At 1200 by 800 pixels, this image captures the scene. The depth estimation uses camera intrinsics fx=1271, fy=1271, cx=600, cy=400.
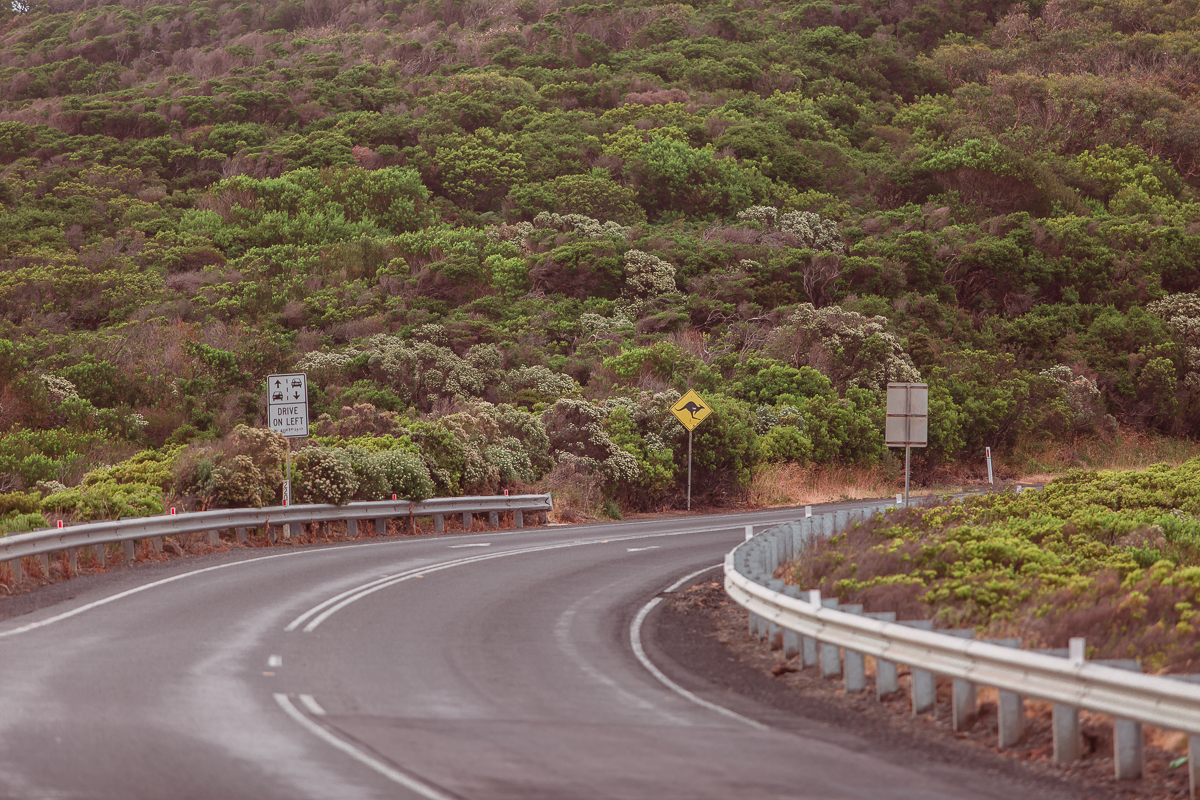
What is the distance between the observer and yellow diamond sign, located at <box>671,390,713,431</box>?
35094 mm

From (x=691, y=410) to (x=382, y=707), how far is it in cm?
2657

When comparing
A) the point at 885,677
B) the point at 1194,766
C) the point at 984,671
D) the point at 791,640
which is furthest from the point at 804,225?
the point at 1194,766

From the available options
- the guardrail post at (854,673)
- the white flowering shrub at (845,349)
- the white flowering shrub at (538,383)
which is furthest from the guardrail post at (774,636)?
the white flowering shrub at (845,349)

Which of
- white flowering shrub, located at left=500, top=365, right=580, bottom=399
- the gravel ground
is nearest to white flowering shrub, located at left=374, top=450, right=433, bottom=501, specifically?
the gravel ground

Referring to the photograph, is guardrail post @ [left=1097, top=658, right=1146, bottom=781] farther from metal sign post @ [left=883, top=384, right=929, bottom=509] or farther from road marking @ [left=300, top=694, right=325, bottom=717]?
metal sign post @ [left=883, top=384, right=929, bottom=509]

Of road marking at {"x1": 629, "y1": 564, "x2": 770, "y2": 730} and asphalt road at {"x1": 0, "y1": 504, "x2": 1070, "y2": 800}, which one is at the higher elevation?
asphalt road at {"x1": 0, "y1": 504, "x2": 1070, "y2": 800}

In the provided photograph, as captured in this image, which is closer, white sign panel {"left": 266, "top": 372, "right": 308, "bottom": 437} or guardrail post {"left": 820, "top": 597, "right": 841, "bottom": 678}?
guardrail post {"left": 820, "top": 597, "right": 841, "bottom": 678}

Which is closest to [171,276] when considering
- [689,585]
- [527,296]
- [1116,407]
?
[527,296]

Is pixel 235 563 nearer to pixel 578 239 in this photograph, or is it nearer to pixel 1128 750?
pixel 1128 750

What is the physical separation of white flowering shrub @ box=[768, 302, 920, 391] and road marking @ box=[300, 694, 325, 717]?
3936cm

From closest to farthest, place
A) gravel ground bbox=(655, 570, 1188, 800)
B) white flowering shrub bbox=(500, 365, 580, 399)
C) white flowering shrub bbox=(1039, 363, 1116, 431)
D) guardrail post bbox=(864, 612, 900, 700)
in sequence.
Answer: gravel ground bbox=(655, 570, 1188, 800) < guardrail post bbox=(864, 612, 900, 700) < white flowering shrub bbox=(500, 365, 580, 399) < white flowering shrub bbox=(1039, 363, 1116, 431)

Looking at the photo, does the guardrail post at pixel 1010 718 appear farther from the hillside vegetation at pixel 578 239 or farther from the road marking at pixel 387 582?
the hillside vegetation at pixel 578 239

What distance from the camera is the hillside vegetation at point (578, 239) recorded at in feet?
120

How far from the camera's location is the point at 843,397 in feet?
155
